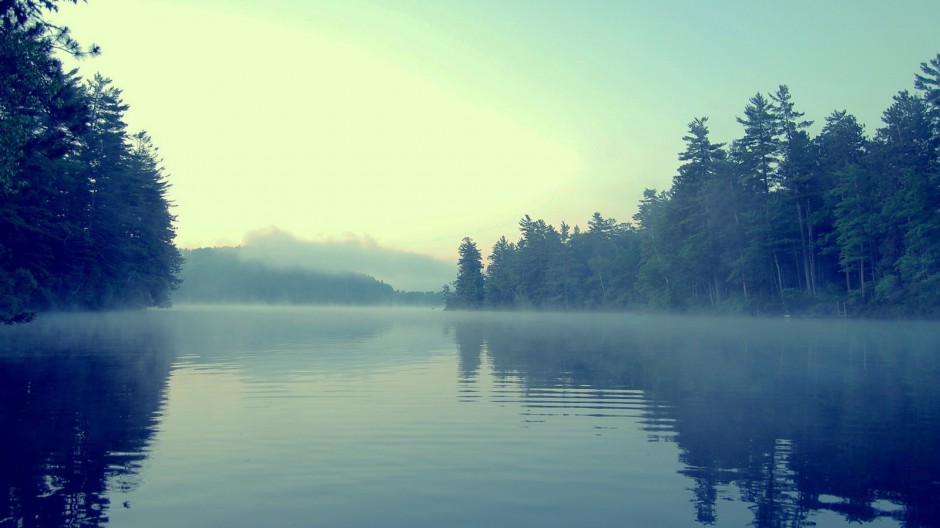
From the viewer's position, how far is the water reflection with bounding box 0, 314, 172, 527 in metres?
8.37

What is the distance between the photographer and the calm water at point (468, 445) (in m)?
8.32

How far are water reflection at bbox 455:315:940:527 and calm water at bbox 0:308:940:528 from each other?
68 mm

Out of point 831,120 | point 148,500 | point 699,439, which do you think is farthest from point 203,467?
point 831,120

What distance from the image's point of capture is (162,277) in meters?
91.7

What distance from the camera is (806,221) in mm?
76125

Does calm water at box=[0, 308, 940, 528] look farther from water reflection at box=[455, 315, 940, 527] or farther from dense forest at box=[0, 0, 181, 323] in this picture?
dense forest at box=[0, 0, 181, 323]

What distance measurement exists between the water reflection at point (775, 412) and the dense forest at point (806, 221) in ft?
114

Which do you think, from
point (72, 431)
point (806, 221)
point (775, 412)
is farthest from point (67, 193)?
point (806, 221)

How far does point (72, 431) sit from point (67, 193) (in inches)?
2482

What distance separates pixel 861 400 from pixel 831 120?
7527 cm

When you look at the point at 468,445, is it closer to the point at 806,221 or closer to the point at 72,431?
the point at 72,431

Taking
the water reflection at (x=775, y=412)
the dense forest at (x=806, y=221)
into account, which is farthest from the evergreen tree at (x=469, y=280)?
the water reflection at (x=775, y=412)

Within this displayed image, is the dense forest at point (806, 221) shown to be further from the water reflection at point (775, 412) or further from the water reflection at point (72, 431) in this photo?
the water reflection at point (72, 431)

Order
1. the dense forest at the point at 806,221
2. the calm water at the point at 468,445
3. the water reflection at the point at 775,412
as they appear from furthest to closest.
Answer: the dense forest at the point at 806,221, the water reflection at the point at 775,412, the calm water at the point at 468,445
